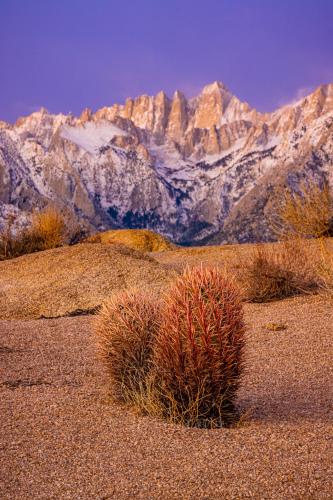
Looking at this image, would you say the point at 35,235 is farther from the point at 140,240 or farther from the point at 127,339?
the point at 127,339

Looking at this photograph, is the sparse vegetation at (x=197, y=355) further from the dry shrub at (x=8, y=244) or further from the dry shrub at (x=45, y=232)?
the dry shrub at (x=45, y=232)

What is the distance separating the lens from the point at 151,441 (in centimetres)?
537

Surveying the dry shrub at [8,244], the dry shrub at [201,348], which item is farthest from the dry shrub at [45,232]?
the dry shrub at [201,348]

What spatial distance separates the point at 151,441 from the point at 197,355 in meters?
0.93

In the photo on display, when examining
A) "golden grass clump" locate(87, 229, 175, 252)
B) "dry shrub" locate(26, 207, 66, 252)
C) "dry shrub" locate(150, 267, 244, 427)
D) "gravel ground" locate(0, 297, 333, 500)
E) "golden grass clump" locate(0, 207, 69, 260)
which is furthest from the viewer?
"golden grass clump" locate(87, 229, 175, 252)

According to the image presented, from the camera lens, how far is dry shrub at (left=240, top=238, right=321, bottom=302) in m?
14.1

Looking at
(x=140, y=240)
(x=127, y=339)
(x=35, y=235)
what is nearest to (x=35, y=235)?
(x=35, y=235)

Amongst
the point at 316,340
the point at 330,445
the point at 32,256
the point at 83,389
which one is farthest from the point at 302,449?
the point at 32,256

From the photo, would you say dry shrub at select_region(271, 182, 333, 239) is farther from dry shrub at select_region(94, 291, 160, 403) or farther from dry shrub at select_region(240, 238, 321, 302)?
dry shrub at select_region(94, 291, 160, 403)

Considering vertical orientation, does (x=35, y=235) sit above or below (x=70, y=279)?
above

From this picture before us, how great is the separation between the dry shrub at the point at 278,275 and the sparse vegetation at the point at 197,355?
7.86m

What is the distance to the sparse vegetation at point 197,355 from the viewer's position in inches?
229

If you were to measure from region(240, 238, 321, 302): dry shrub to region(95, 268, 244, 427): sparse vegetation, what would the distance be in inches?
309

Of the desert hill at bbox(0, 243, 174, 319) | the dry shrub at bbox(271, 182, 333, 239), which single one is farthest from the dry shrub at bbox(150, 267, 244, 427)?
the dry shrub at bbox(271, 182, 333, 239)
